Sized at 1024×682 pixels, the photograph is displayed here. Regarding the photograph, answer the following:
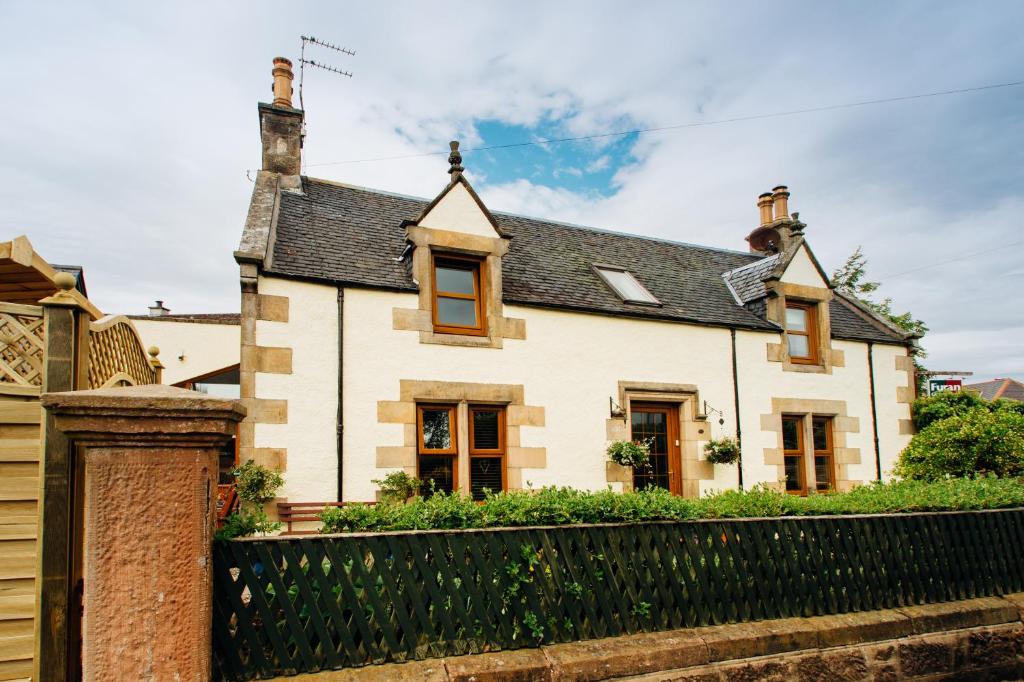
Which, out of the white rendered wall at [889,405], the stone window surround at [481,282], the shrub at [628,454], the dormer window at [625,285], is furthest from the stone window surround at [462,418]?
the white rendered wall at [889,405]

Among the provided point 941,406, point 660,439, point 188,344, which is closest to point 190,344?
point 188,344

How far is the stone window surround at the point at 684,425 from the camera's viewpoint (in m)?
10.5

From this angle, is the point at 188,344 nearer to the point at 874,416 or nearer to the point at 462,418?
the point at 462,418

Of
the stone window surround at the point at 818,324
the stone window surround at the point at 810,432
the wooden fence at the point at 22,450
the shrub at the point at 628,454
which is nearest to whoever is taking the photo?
the wooden fence at the point at 22,450

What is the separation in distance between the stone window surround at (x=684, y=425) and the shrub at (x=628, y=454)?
0.27 meters

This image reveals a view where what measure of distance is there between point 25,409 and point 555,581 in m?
3.73

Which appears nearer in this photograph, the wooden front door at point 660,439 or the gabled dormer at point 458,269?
the gabled dormer at point 458,269

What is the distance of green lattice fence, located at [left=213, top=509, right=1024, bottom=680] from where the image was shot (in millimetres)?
3814

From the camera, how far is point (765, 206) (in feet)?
53.7

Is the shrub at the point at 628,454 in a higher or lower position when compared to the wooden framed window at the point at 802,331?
lower

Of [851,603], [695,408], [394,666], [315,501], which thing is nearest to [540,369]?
[695,408]

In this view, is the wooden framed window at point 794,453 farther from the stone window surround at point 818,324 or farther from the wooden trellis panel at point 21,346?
the wooden trellis panel at point 21,346

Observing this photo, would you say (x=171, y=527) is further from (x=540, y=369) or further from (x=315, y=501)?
(x=540, y=369)

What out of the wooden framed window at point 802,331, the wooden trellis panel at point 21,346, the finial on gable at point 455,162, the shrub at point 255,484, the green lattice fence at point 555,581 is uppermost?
the finial on gable at point 455,162
